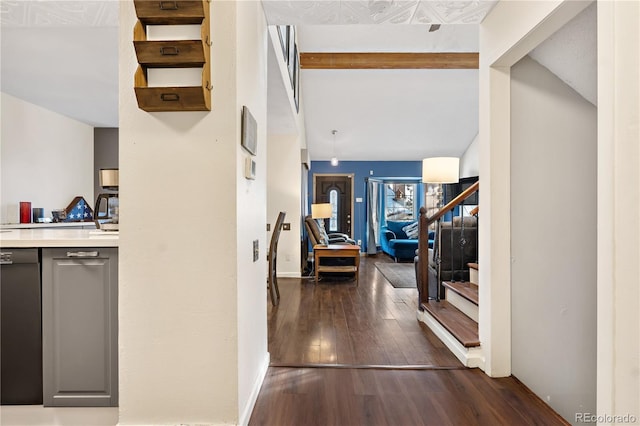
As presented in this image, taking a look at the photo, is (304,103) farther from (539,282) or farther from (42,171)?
(539,282)

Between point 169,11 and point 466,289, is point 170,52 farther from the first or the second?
point 466,289

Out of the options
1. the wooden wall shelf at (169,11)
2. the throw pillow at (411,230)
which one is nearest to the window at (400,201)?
the throw pillow at (411,230)

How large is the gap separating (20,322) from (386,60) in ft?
18.4

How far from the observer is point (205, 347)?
1505 mm

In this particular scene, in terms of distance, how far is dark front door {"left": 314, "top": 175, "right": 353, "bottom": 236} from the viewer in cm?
916

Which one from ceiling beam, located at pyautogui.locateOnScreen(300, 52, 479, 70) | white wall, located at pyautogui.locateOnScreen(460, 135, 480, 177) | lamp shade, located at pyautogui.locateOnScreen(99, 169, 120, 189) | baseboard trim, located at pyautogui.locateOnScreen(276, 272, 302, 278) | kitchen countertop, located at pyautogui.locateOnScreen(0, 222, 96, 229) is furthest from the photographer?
white wall, located at pyautogui.locateOnScreen(460, 135, 480, 177)

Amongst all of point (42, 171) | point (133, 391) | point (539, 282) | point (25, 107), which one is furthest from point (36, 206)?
point (539, 282)

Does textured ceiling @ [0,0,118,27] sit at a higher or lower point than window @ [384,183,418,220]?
higher

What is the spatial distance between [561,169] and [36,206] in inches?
234

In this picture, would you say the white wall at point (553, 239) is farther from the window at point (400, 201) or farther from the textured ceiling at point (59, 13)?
the window at point (400, 201)

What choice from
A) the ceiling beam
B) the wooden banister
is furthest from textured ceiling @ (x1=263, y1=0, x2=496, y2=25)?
the ceiling beam

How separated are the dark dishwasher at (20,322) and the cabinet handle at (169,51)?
1203 millimetres

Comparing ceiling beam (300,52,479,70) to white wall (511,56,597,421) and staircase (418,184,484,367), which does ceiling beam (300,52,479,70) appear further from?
white wall (511,56,597,421)

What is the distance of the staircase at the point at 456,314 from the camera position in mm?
2271
